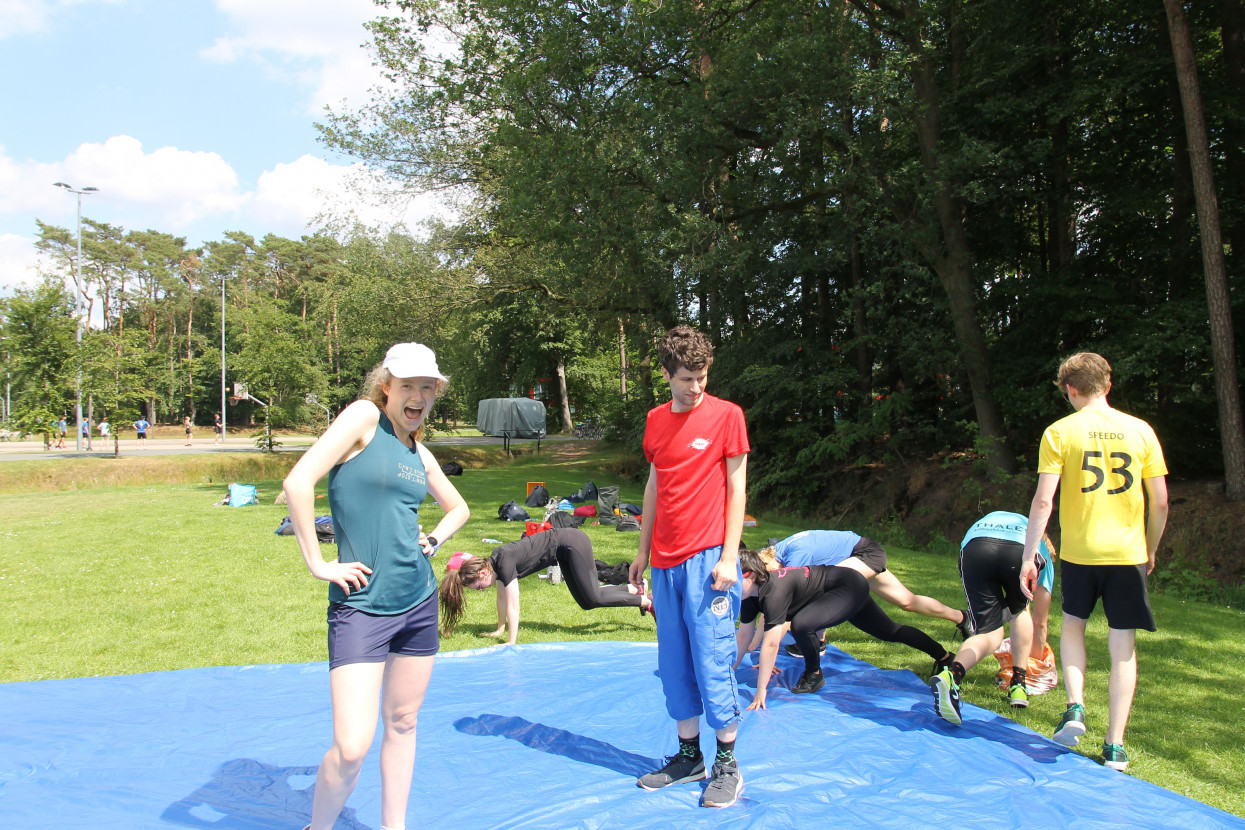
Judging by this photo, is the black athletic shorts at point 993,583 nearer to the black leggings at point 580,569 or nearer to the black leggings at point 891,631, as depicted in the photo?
the black leggings at point 891,631

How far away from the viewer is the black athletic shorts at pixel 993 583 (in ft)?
14.6

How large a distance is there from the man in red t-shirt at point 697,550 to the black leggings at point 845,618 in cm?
132

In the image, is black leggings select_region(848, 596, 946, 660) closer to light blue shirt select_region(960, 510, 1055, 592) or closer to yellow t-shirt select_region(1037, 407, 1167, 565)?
light blue shirt select_region(960, 510, 1055, 592)

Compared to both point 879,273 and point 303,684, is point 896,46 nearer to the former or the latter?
point 879,273

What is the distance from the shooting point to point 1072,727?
376cm

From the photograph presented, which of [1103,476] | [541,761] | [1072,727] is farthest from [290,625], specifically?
[1103,476]

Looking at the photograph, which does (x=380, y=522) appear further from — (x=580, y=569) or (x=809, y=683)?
(x=580, y=569)

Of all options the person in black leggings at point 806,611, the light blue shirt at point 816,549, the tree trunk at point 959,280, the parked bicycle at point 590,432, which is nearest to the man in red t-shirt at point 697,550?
the person in black leggings at point 806,611

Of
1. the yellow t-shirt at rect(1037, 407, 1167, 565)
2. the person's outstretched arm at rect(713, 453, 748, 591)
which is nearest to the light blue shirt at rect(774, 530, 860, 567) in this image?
the yellow t-shirt at rect(1037, 407, 1167, 565)

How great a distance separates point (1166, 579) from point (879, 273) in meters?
7.26

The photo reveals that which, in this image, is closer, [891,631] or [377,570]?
[377,570]

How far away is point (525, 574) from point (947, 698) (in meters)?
2.93

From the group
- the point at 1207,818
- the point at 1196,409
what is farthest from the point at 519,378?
the point at 1207,818

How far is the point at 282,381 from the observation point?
27797mm
